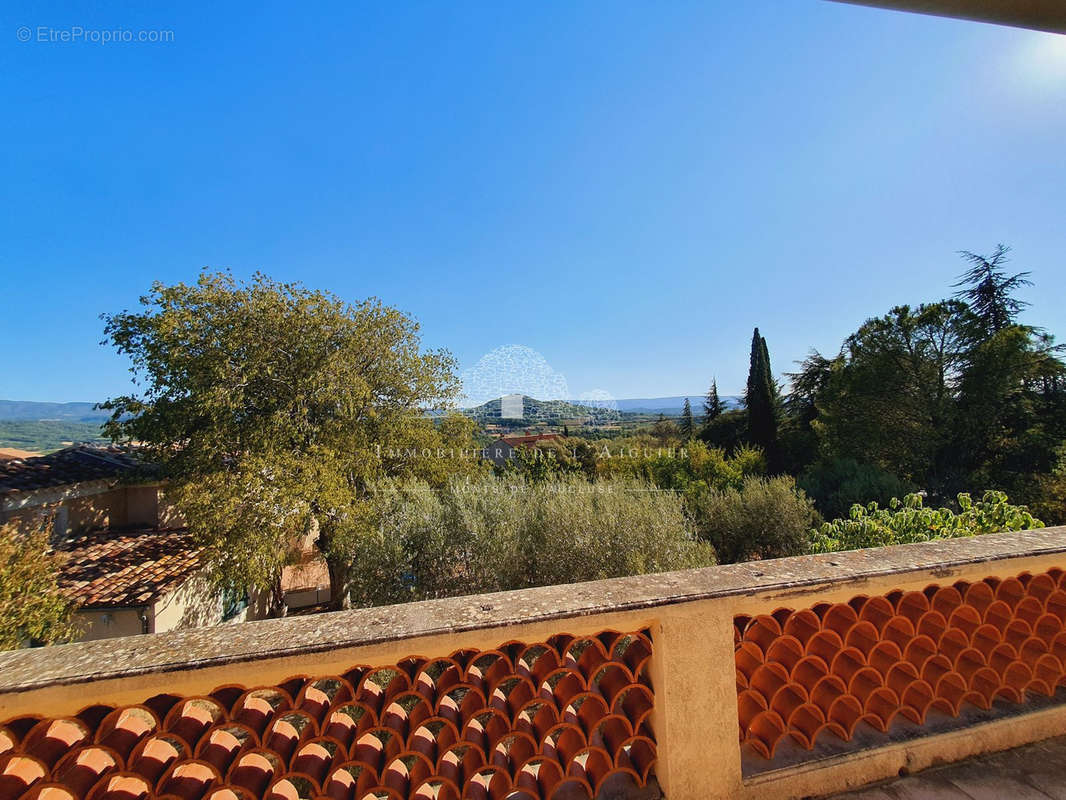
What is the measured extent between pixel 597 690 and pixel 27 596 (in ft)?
26.9

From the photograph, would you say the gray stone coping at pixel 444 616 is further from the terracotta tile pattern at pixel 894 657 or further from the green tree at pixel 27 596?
the green tree at pixel 27 596

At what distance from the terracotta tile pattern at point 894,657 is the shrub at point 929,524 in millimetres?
3286

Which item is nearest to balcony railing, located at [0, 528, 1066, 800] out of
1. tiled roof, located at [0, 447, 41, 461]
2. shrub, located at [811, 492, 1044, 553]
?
shrub, located at [811, 492, 1044, 553]

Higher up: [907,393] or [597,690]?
[907,393]

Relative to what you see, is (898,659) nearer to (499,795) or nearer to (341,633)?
(499,795)

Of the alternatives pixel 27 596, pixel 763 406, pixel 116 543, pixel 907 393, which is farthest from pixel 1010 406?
pixel 116 543

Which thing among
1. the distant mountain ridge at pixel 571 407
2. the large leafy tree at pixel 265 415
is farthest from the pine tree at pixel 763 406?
the large leafy tree at pixel 265 415

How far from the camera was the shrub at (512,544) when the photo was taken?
6.05 m

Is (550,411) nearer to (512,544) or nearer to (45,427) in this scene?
(512,544)

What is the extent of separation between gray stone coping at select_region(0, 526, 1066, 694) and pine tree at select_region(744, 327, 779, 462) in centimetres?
2268

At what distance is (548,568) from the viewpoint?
6.16 meters

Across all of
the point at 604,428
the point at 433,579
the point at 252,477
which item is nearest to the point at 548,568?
the point at 433,579

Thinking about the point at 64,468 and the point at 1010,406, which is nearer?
the point at 64,468

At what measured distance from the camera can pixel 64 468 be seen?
10.1 m
